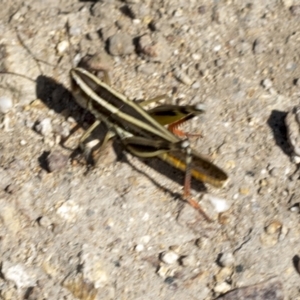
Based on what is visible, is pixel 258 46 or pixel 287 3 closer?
pixel 258 46

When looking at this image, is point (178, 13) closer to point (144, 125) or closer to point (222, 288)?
point (144, 125)

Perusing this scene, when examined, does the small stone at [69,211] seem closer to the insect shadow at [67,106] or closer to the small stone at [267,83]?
the insect shadow at [67,106]

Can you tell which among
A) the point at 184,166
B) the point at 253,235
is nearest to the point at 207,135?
the point at 184,166

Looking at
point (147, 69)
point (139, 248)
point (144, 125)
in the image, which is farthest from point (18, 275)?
point (147, 69)

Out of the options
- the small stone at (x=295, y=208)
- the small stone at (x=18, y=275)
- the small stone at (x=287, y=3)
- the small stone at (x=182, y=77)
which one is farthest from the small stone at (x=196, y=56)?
the small stone at (x=18, y=275)

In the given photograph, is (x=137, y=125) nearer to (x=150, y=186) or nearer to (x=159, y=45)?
(x=150, y=186)

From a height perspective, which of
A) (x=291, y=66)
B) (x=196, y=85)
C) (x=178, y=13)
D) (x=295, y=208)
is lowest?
(x=295, y=208)
